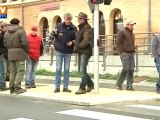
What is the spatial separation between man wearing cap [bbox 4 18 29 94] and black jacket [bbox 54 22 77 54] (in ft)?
2.76

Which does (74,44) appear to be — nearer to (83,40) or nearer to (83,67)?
(83,40)

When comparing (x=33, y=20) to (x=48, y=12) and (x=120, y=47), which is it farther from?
(x=120, y=47)

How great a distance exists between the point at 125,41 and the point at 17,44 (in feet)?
9.61

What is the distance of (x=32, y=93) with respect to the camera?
13.5 metres

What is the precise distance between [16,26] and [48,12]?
26.4 meters

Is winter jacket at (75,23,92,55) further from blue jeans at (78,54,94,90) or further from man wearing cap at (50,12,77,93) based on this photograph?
man wearing cap at (50,12,77,93)

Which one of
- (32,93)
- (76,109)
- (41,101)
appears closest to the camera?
(76,109)

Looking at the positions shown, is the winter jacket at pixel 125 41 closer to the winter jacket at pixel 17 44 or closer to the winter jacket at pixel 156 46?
the winter jacket at pixel 156 46

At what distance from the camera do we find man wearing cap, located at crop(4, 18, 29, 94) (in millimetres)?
13453

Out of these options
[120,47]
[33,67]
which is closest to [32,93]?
[33,67]

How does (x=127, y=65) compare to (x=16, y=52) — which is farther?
(x=127, y=65)

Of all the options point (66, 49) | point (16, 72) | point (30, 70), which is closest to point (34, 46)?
point (30, 70)

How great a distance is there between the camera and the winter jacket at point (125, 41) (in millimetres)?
13945

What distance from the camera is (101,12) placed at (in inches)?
1352
